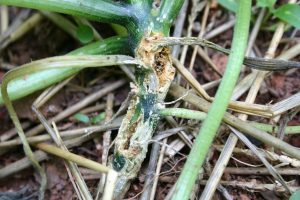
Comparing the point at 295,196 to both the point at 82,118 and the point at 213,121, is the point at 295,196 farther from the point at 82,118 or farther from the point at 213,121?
the point at 82,118

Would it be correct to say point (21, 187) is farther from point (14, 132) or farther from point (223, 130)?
point (223, 130)

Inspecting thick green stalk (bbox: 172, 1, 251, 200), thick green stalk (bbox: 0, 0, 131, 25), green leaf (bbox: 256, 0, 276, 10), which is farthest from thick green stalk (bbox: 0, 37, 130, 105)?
green leaf (bbox: 256, 0, 276, 10)

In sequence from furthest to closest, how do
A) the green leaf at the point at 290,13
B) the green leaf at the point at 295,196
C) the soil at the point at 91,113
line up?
1. the green leaf at the point at 290,13
2. the soil at the point at 91,113
3. the green leaf at the point at 295,196

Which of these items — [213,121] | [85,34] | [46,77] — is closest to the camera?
[213,121]

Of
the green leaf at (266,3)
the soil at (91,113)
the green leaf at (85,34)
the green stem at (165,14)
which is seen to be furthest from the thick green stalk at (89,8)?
the green leaf at (266,3)

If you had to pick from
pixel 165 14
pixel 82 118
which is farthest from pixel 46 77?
pixel 165 14

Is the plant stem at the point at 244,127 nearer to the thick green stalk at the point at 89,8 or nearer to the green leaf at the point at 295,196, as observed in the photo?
the green leaf at the point at 295,196
